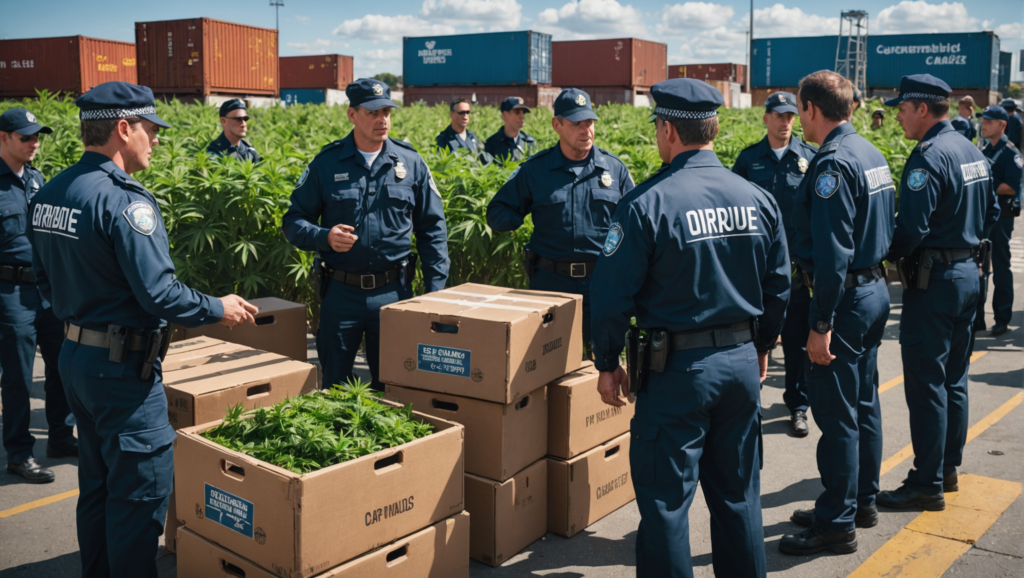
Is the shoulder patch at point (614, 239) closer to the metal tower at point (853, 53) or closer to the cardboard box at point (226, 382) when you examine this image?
the cardboard box at point (226, 382)

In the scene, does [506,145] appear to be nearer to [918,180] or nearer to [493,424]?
[918,180]

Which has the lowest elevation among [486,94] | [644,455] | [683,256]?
[644,455]

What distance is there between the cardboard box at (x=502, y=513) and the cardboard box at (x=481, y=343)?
449 mm

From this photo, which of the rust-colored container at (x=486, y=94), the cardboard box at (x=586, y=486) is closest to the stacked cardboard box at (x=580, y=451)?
the cardboard box at (x=586, y=486)

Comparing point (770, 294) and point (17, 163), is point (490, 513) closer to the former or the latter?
point (770, 294)

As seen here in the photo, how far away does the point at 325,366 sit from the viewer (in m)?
4.87

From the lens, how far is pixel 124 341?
3.06 m

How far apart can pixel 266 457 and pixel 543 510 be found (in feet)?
5.26

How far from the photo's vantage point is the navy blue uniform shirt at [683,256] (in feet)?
9.72

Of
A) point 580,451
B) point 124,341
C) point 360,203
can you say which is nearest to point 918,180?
point 580,451

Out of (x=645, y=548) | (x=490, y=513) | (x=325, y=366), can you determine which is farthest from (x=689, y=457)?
(x=325, y=366)

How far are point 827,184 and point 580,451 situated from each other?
178 cm

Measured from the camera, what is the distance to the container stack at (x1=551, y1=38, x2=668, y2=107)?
43.8m

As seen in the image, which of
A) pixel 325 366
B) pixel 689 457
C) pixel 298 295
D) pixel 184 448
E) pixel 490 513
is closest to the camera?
pixel 689 457
